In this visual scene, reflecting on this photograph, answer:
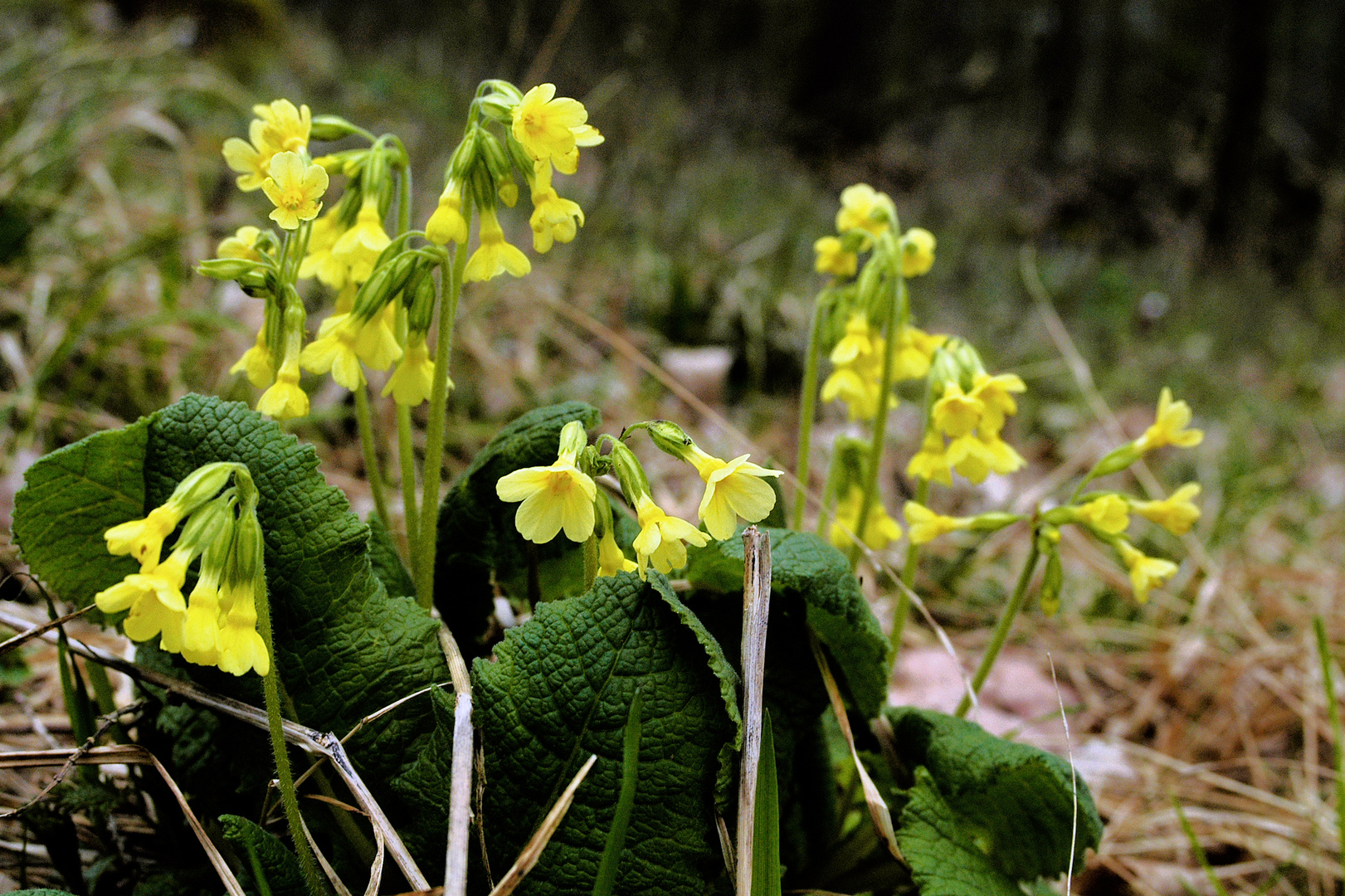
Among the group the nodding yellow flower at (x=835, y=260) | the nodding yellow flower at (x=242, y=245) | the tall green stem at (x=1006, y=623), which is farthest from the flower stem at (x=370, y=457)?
the tall green stem at (x=1006, y=623)

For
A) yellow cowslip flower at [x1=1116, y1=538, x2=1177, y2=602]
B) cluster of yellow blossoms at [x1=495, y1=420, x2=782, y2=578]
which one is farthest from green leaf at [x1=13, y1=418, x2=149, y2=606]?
yellow cowslip flower at [x1=1116, y1=538, x2=1177, y2=602]

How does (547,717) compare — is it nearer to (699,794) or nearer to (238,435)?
(699,794)

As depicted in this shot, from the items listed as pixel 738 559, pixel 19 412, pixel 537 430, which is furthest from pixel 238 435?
pixel 19 412

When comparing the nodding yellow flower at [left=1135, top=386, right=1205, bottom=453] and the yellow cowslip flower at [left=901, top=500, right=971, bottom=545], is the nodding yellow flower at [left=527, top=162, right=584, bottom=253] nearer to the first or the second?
the yellow cowslip flower at [left=901, top=500, right=971, bottom=545]

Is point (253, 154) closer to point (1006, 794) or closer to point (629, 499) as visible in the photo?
point (629, 499)

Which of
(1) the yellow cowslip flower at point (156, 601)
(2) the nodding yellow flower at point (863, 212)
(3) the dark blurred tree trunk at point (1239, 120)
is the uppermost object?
(3) the dark blurred tree trunk at point (1239, 120)

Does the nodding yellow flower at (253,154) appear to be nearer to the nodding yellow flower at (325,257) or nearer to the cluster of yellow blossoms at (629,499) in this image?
the nodding yellow flower at (325,257)
